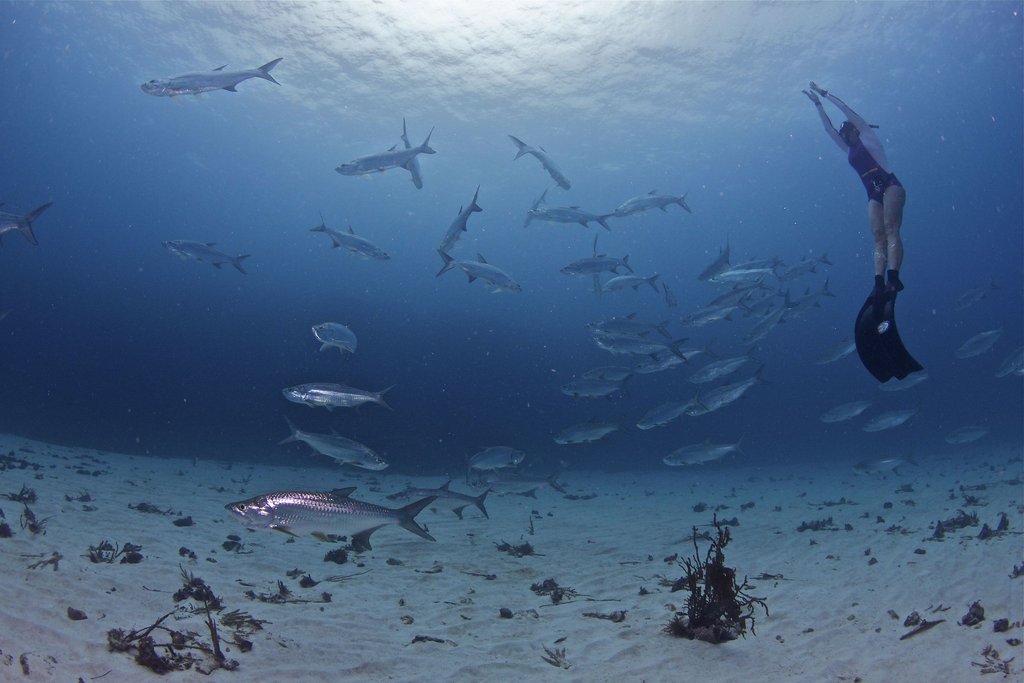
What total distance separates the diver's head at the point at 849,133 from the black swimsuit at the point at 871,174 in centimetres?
10

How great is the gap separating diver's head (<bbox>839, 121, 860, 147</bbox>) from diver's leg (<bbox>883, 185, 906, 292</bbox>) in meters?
0.92

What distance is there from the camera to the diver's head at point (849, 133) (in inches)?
265

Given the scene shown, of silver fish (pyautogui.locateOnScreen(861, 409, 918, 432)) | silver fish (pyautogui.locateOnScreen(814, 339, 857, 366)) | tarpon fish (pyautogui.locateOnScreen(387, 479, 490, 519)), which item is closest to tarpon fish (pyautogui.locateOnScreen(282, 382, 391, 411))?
tarpon fish (pyautogui.locateOnScreen(387, 479, 490, 519))

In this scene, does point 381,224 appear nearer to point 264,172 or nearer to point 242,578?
point 264,172

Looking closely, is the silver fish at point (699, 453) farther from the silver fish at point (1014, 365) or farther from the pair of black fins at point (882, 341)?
the silver fish at point (1014, 365)

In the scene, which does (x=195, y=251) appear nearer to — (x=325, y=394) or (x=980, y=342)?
(x=325, y=394)

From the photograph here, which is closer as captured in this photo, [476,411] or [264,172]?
[476,411]

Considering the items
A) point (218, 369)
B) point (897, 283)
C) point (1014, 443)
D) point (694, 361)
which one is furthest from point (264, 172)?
point (1014, 443)

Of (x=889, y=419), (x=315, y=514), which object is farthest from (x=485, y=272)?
(x=889, y=419)

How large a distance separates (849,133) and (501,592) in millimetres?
7476

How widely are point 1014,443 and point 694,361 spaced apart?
665 inches

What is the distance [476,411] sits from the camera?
83.4ft

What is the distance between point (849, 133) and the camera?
686 centimetres

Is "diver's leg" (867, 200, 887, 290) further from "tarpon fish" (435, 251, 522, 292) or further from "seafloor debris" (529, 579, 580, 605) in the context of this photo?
"tarpon fish" (435, 251, 522, 292)
